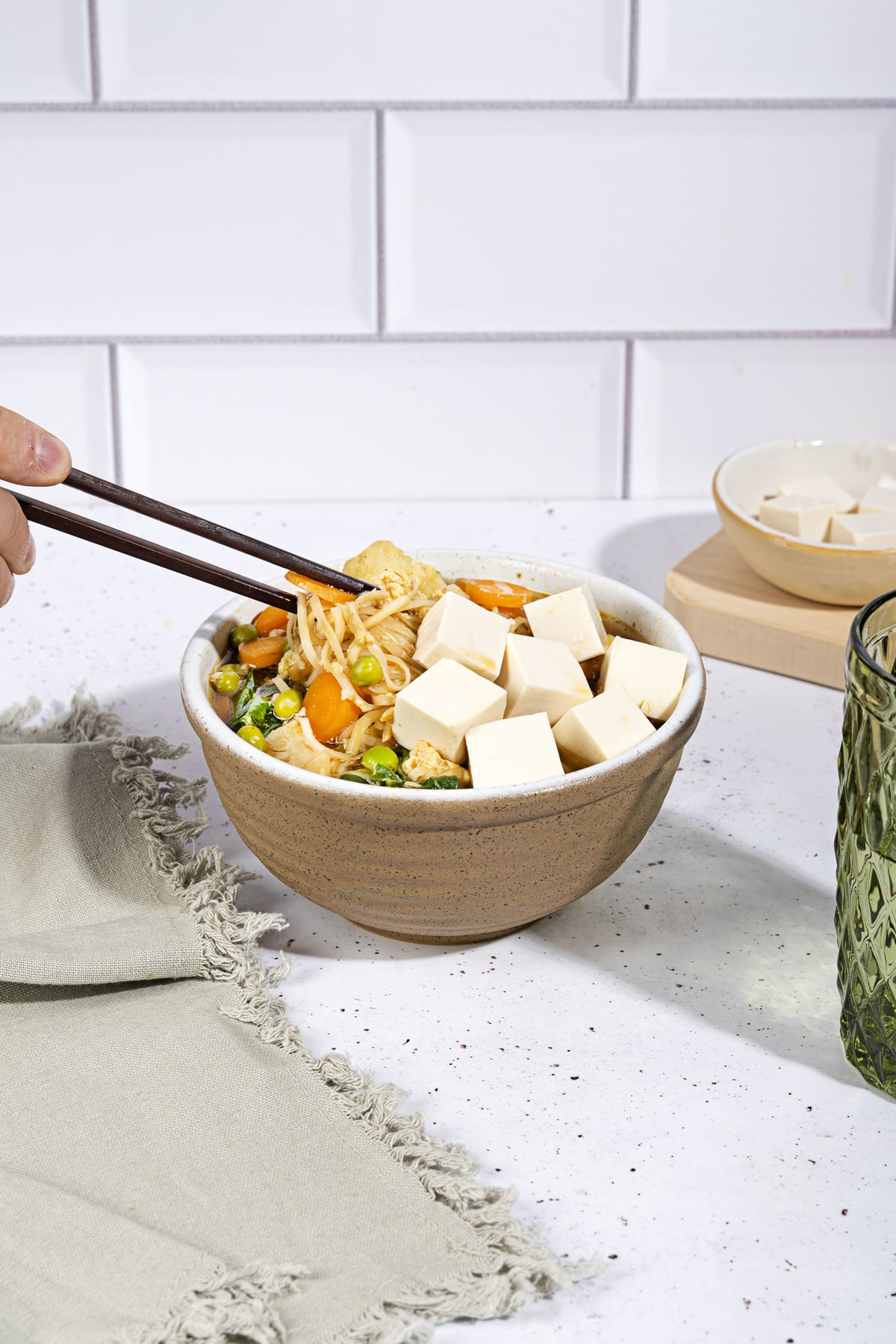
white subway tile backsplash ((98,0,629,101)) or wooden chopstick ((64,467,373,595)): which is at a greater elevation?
white subway tile backsplash ((98,0,629,101))

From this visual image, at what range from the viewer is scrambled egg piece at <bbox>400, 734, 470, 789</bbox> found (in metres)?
0.86

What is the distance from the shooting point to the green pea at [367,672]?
Answer: 93 centimetres

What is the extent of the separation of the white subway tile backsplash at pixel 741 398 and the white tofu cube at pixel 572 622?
0.84m

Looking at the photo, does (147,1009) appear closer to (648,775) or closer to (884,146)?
(648,775)

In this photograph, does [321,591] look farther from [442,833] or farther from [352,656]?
[442,833]

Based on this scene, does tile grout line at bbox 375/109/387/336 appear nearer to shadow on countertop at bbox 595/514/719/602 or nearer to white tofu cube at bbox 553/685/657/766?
shadow on countertop at bbox 595/514/719/602

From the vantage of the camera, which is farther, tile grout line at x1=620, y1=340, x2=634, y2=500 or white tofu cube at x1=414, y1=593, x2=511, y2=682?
tile grout line at x1=620, y1=340, x2=634, y2=500

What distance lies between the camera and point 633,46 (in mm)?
1557

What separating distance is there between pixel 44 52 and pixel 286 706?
1065 millimetres

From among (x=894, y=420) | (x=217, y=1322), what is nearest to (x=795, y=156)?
(x=894, y=420)

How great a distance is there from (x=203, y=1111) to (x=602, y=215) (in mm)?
1296

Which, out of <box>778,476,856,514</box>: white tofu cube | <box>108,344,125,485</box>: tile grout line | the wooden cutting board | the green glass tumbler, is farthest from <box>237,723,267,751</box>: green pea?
<box>108,344,125,485</box>: tile grout line

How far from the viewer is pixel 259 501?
1.80m

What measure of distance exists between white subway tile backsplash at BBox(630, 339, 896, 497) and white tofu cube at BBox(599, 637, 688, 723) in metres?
0.90
